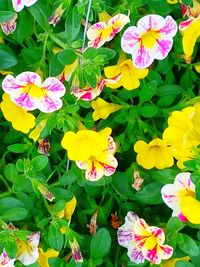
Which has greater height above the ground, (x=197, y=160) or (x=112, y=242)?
(x=197, y=160)

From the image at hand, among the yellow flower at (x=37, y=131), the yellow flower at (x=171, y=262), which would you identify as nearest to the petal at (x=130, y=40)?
the yellow flower at (x=37, y=131)

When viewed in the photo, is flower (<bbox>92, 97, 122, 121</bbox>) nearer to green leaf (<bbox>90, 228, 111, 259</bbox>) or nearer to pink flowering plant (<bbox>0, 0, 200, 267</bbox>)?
pink flowering plant (<bbox>0, 0, 200, 267</bbox>)

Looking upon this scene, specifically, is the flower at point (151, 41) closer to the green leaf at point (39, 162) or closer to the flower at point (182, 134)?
the flower at point (182, 134)

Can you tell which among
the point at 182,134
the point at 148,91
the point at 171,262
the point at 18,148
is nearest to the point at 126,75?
the point at 148,91

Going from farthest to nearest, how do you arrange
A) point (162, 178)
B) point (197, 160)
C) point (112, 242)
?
point (112, 242)
point (162, 178)
point (197, 160)

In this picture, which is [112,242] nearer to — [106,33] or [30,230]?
[30,230]

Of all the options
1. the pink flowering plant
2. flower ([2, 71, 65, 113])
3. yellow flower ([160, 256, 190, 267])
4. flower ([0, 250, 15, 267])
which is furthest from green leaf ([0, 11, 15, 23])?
yellow flower ([160, 256, 190, 267])

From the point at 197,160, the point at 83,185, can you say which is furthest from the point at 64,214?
the point at 197,160

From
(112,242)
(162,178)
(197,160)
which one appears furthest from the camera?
(112,242)
